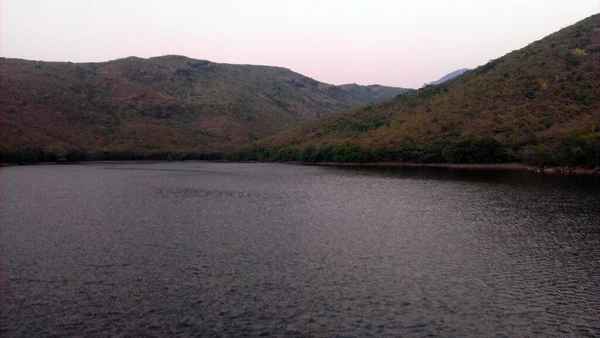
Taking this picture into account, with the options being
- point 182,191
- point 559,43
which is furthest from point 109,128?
point 559,43

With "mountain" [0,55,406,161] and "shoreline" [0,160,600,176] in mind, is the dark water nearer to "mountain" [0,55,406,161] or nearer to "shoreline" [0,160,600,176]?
"shoreline" [0,160,600,176]

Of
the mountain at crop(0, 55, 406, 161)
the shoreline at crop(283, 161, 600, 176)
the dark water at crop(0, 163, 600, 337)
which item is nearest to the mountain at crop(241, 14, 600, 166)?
the shoreline at crop(283, 161, 600, 176)

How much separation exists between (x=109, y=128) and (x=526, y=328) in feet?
556

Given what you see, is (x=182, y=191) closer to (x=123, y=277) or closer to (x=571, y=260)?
(x=123, y=277)

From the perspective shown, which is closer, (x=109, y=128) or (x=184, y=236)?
(x=184, y=236)

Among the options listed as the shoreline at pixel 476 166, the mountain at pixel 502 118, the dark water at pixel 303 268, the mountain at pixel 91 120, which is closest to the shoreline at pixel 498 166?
the shoreline at pixel 476 166

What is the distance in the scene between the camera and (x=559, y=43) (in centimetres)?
11994

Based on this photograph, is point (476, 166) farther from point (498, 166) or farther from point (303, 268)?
point (303, 268)

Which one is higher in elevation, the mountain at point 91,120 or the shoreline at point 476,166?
the mountain at point 91,120

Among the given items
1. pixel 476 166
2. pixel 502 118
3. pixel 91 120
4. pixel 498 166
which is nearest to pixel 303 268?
pixel 498 166

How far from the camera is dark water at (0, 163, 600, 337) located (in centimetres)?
1781

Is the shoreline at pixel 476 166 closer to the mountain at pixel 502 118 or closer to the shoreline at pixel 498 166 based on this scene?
the shoreline at pixel 498 166

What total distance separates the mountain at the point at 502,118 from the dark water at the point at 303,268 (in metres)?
48.5

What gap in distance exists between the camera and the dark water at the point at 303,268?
17812 millimetres
